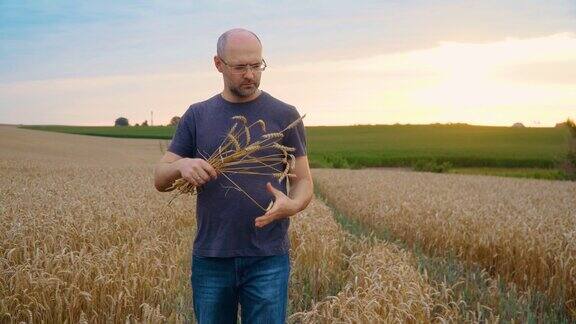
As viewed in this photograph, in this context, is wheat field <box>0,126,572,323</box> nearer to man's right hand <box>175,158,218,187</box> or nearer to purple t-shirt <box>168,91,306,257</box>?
purple t-shirt <box>168,91,306,257</box>

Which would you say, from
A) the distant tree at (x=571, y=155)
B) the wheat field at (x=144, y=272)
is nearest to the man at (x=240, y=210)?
the wheat field at (x=144, y=272)

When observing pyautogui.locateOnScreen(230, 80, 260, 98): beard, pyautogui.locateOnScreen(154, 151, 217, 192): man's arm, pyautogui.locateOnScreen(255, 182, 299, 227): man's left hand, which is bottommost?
pyautogui.locateOnScreen(255, 182, 299, 227): man's left hand

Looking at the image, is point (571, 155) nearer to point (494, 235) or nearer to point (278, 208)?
point (494, 235)

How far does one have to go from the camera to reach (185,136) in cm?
370

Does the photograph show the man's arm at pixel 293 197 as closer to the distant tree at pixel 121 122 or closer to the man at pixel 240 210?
the man at pixel 240 210

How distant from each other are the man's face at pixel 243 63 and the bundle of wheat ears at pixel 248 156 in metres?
0.17

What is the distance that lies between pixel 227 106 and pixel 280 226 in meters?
0.73

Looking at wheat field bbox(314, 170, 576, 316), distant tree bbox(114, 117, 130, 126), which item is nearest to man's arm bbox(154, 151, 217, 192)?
wheat field bbox(314, 170, 576, 316)

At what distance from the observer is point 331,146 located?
68562mm

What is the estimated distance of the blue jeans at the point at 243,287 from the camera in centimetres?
343

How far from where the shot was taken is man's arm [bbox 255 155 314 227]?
325 cm

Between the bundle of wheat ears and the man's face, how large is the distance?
170mm

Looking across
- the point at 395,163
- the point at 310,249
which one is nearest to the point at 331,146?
the point at 395,163

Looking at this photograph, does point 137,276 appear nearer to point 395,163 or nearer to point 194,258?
point 194,258
